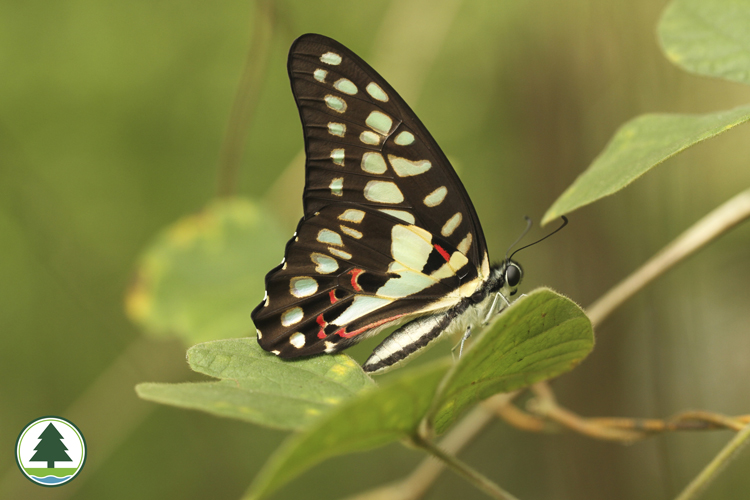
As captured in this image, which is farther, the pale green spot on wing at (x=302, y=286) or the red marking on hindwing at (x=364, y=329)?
the pale green spot on wing at (x=302, y=286)

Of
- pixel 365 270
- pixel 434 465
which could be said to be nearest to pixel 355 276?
pixel 365 270

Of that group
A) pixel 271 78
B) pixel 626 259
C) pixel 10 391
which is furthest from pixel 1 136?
pixel 626 259

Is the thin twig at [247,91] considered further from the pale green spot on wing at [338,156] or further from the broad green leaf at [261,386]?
the broad green leaf at [261,386]

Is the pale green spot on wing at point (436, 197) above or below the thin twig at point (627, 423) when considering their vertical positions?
above

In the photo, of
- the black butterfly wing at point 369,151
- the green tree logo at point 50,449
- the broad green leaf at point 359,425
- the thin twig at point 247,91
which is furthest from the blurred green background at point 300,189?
the broad green leaf at point 359,425

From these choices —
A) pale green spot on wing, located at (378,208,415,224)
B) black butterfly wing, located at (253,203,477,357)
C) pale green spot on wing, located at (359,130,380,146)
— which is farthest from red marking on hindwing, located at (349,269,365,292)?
pale green spot on wing, located at (359,130,380,146)

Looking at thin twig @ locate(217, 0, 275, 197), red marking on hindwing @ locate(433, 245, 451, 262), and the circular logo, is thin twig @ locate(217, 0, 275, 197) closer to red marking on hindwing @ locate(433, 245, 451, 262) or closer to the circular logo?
red marking on hindwing @ locate(433, 245, 451, 262)
